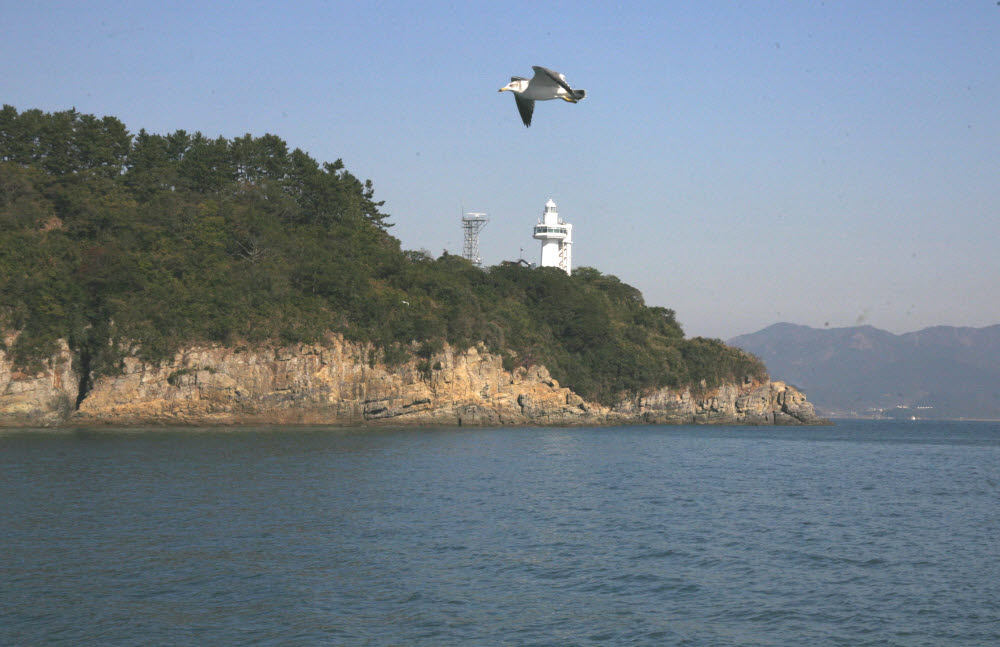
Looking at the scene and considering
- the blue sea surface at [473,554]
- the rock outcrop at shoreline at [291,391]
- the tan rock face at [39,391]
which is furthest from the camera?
the rock outcrop at shoreline at [291,391]

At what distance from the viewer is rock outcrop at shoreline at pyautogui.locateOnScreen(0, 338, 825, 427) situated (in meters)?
51.4

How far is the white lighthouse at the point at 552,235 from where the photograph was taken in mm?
109875

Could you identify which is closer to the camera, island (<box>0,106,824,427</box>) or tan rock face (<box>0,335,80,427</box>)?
tan rock face (<box>0,335,80,427</box>)

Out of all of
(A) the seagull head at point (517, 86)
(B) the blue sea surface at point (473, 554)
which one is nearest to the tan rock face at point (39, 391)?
(B) the blue sea surface at point (473, 554)

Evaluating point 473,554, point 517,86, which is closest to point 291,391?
point 473,554

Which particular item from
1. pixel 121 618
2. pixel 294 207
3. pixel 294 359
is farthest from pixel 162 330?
pixel 121 618

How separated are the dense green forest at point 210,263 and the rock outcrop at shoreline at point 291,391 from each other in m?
1.04

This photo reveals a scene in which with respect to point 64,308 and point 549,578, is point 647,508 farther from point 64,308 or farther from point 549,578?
point 64,308

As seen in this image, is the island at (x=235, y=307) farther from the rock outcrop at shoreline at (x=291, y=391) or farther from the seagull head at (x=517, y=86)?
the seagull head at (x=517, y=86)

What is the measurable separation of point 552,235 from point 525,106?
96.4 metres

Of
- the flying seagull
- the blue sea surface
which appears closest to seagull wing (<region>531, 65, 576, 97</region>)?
the flying seagull

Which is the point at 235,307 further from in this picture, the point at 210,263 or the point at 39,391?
the point at 39,391

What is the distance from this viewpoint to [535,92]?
44.5 feet

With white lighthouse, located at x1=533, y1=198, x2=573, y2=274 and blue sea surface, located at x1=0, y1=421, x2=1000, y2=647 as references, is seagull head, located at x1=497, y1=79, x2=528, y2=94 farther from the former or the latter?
white lighthouse, located at x1=533, y1=198, x2=573, y2=274
